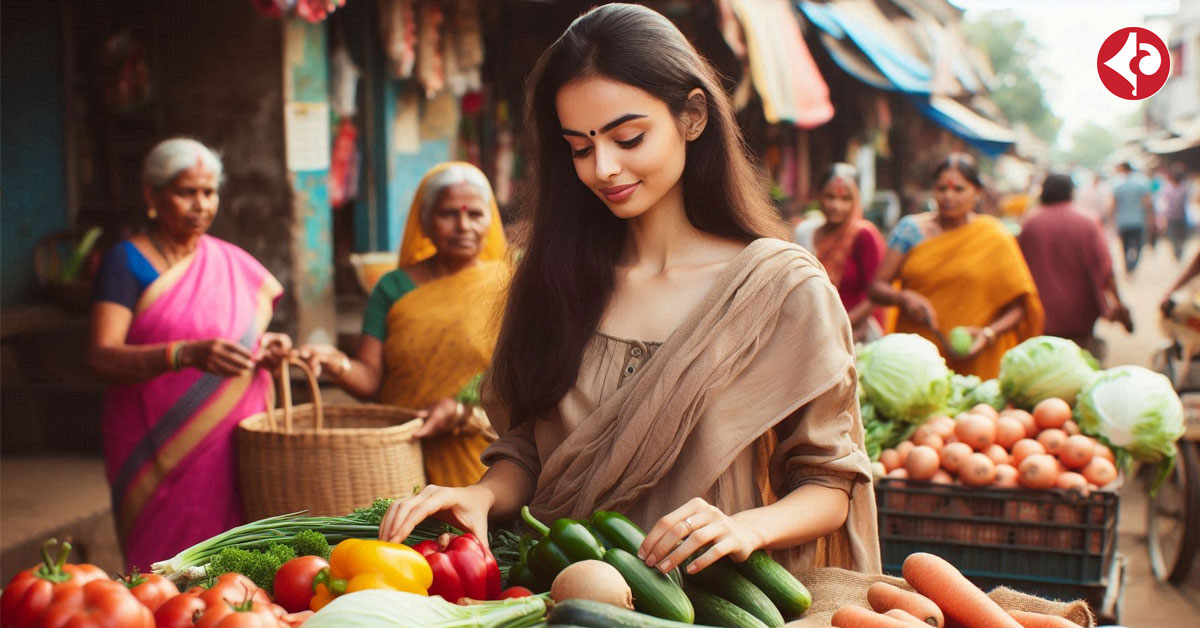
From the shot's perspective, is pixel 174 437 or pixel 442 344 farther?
pixel 442 344

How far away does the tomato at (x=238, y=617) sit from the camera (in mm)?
1635

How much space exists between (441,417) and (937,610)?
262 cm

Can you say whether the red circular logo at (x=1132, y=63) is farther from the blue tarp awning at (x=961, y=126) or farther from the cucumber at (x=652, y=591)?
the blue tarp awning at (x=961, y=126)

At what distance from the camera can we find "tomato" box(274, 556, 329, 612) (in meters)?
1.99

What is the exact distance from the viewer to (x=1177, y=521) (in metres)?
6.21

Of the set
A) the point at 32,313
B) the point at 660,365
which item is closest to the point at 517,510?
the point at 660,365

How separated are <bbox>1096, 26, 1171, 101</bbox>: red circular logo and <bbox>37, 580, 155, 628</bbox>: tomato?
302 centimetres

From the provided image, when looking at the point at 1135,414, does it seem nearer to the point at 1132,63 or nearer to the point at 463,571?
the point at 1132,63

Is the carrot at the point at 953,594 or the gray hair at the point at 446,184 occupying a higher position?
the gray hair at the point at 446,184

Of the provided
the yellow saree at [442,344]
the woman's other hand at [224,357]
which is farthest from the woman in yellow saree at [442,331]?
the woman's other hand at [224,357]

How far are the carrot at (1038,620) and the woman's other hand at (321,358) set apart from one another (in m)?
2.76

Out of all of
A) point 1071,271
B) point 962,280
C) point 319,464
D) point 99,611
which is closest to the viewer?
point 99,611

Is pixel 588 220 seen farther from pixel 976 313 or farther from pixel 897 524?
pixel 976 313

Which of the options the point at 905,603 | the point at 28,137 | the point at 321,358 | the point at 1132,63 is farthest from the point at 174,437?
the point at 28,137
